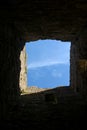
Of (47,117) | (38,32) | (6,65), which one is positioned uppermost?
(38,32)

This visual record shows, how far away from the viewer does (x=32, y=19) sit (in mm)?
6832

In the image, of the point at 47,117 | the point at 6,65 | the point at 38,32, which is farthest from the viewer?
the point at 38,32

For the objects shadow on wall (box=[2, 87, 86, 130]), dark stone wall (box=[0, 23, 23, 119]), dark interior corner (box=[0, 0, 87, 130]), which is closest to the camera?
shadow on wall (box=[2, 87, 86, 130])

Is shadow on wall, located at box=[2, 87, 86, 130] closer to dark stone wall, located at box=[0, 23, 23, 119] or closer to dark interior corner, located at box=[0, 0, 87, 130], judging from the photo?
dark interior corner, located at box=[0, 0, 87, 130]

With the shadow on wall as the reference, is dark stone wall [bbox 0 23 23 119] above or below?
above

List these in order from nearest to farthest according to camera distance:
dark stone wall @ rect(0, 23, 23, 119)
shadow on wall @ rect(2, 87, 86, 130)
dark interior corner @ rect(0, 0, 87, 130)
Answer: shadow on wall @ rect(2, 87, 86, 130) → dark interior corner @ rect(0, 0, 87, 130) → dark stone wall @ rect(0, 23, 23, 119)

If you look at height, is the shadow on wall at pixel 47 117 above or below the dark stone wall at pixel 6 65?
below

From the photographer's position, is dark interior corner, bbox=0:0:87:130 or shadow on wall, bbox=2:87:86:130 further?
dark interior corner, bbox=0:0:87:130

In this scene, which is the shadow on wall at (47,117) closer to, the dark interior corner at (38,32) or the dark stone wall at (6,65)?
the dark interior corner at (38,32)

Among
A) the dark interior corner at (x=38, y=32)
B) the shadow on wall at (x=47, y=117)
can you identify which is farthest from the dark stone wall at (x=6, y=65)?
the shadow on wall at (x=47, y=117)

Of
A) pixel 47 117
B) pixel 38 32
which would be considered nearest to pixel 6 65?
pixel 47 117

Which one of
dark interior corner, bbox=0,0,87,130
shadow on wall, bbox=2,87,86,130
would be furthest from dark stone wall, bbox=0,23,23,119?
shadow on wall, bbox=2,87,86,130

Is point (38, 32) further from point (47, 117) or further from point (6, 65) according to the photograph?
point (47, 117)

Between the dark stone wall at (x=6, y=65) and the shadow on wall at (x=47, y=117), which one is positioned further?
the dark stone wall at (x=6, y=65)
